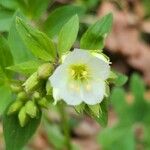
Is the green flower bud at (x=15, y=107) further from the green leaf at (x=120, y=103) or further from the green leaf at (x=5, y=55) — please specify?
the green leaf at (x=120, y=103)

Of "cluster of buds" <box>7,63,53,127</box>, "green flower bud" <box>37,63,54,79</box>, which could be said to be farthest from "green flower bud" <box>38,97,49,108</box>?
"green flower bud" <box>37,63,54,79</box>

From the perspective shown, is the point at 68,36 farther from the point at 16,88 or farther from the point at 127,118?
the point at 127,118

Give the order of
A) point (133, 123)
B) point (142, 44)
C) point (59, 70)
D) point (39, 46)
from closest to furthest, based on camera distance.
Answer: point (59, 70) < point (39, 46) < point (133, 123) < point (142, 44)

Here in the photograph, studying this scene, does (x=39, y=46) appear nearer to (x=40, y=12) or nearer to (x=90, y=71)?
(x=90, y=71)

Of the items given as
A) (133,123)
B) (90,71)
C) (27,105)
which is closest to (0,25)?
(27,105)

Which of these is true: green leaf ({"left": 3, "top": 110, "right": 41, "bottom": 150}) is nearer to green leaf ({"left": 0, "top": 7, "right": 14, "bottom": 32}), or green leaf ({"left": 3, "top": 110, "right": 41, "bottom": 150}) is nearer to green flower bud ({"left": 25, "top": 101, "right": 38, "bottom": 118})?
green flower bud ({"left": 25, "top": 101, "right": 38, "bottom": 118})

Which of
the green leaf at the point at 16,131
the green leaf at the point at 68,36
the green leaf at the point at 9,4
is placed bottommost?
the green leaf at the point at 16,131

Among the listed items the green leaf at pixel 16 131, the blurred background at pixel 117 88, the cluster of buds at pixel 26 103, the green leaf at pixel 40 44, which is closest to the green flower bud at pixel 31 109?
the cluster of buds at pixel 26 103
